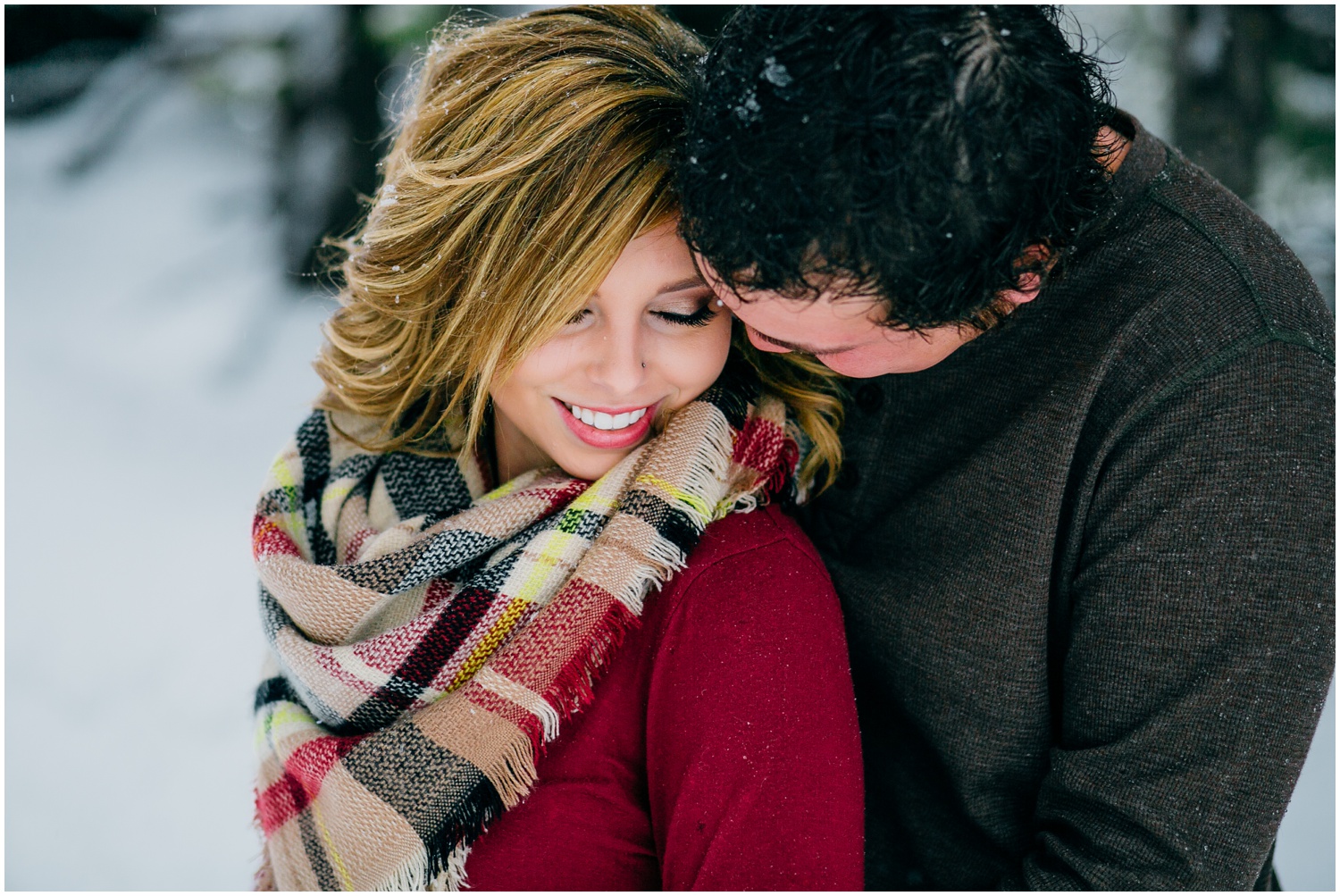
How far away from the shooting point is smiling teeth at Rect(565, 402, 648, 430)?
144cm

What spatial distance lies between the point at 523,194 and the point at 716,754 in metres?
0.77

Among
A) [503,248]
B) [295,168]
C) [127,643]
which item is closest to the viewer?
[503,248]

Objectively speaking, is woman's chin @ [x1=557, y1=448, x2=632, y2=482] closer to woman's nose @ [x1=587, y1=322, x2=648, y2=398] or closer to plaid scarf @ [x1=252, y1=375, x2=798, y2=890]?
plaid scarf @ [x1=252, y1=375, x2=798, y2=890]

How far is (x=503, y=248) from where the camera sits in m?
Result: 1.34

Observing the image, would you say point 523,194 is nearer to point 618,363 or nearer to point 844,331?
point 618,363

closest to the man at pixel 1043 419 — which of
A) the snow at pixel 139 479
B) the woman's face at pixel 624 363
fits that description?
the woman's face at pixel 624 363

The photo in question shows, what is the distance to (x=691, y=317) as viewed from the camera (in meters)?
1.36

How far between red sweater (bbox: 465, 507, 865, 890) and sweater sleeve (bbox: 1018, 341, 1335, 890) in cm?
35

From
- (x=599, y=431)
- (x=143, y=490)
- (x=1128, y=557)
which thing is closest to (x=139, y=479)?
(x=143, y=490)

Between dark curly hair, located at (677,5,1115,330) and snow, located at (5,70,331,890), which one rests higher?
dark curly hair, located at (677,5,1115,330)

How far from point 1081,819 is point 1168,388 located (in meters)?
0.59

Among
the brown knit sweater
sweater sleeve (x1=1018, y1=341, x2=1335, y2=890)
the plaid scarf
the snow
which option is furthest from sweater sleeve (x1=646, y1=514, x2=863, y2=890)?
the snow

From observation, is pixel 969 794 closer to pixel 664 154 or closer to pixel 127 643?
pixel 664 154

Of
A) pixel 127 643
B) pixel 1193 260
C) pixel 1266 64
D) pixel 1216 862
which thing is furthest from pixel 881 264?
pixel 127 643
